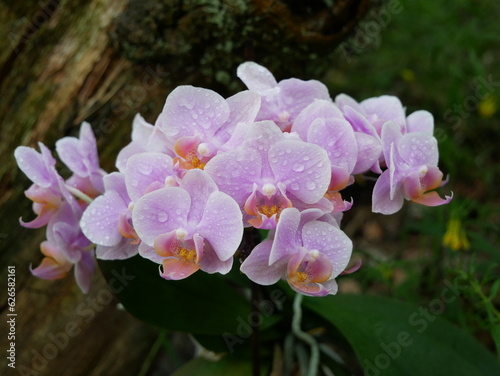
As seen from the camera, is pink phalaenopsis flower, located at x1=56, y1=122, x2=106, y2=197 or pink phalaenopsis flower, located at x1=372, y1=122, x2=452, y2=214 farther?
pink phalaenopsis flower, located at x1=56, y1=122, x2=106, y2=197

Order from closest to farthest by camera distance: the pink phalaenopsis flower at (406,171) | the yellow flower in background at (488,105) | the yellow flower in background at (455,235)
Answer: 1. the pink phalaenopsis flower at (406,171)
2. the yellow flower in background at (455,235)
3. the yellow flower in background at (488,105)

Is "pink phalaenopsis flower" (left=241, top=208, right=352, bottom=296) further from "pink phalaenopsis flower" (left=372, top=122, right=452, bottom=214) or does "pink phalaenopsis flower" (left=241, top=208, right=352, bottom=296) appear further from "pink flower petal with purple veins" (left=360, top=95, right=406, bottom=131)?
"pink flower petal with purple veins" (left=360, top=95, right=406, bottom=131)

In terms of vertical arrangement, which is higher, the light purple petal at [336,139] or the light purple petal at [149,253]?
the light purple petal at [336,139]

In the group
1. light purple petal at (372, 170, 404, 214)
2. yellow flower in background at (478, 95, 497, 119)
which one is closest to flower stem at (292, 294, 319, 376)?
light purple petal at (372, 170, 404, 214)

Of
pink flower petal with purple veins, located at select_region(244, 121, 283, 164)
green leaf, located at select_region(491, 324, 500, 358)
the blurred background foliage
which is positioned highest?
pink flower petal with purple veins, located at select_region(244, 121, 283, 164)

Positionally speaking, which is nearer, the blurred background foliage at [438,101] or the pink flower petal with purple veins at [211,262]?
the pink flower petal with purple veins at [211,262]

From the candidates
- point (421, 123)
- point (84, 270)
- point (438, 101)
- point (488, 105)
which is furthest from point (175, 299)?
point (438, 101)

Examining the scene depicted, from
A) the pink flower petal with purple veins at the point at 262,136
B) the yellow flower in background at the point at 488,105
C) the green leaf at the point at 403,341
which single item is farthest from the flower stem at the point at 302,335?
the yellow flower in background at the point at 488,105

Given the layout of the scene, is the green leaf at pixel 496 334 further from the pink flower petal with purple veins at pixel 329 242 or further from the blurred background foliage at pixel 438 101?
the blurred background foliage at pixel 438 101

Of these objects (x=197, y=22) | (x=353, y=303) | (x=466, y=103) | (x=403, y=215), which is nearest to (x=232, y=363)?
(x=353, y=303)

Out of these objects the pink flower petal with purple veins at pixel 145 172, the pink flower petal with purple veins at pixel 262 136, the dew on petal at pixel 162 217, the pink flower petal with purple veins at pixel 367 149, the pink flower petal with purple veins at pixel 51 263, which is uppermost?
the pink flower petal with purple veins at pixel 262 136
